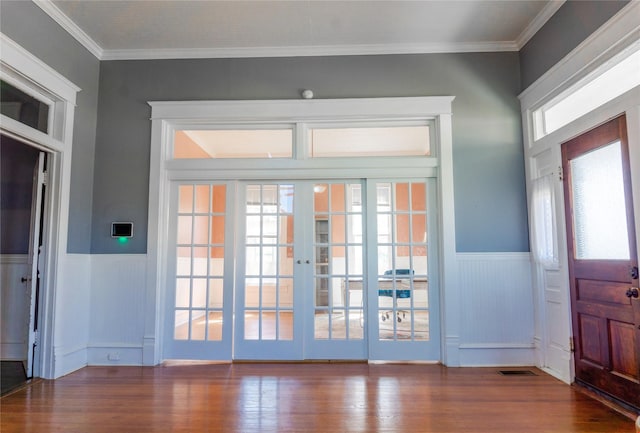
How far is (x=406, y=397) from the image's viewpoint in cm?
285

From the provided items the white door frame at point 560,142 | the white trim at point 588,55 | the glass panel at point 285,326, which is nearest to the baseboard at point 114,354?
the glass panel at point 285,326

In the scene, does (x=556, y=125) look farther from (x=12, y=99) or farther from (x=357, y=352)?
(x=12, y=99)

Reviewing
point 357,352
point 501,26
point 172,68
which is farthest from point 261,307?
point 501,26

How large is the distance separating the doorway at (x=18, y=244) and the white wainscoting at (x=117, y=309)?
1.71ft

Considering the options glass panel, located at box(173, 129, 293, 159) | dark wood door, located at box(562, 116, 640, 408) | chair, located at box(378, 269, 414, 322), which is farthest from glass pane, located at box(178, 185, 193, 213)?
dark wood door, located at box(562, 116, 640, 408)

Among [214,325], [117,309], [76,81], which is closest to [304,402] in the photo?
[214,325]

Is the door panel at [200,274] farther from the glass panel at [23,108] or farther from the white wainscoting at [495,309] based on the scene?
the white wainscoting at [495,309]

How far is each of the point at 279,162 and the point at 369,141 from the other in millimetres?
977

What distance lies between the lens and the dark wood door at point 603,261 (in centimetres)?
258

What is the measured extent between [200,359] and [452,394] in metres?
2.42

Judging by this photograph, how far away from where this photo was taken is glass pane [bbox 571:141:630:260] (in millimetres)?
2672

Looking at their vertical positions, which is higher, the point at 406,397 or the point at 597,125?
the point at 597,125

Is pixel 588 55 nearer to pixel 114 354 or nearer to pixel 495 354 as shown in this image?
pixel 495 354

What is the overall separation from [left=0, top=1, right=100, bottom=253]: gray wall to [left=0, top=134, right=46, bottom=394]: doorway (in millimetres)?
277
